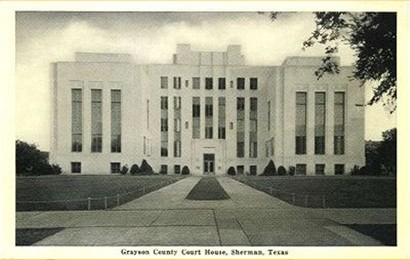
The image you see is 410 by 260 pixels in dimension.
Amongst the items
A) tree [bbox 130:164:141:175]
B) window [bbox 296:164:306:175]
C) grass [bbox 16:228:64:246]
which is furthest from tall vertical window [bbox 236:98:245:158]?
grass [bbox 16:228:64:246]

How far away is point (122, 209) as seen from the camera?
8891 millimetres

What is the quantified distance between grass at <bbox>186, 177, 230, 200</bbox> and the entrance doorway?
23cm

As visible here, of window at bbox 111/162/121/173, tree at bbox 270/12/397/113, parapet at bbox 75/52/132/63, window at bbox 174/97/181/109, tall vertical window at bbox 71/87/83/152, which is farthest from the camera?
window at bbox 174/97/181/109

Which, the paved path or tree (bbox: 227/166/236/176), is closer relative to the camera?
the paved path

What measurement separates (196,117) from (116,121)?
1844mm

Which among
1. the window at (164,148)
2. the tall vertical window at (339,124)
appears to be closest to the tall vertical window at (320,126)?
the tall vertical window at (339,124)

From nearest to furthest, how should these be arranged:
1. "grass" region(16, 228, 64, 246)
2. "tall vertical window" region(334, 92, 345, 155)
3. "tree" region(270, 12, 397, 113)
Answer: "grass" region(16, 228, 64, 246) → "tree" region(270, 12, 397, 113) → "tall vertical window" region(334, 92, 345, 155)

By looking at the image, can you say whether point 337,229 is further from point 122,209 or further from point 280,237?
point 122,209

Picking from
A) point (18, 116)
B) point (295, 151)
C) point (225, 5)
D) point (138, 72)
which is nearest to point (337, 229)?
point (295, 151)

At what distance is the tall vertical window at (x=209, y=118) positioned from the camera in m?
10.0

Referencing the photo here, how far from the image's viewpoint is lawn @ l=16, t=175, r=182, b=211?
27.0 feet

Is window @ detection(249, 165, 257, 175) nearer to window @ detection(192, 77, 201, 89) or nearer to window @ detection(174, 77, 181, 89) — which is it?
Result: window @ detection(192, 77, 201, 89)

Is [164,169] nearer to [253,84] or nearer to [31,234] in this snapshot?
[253,84]
